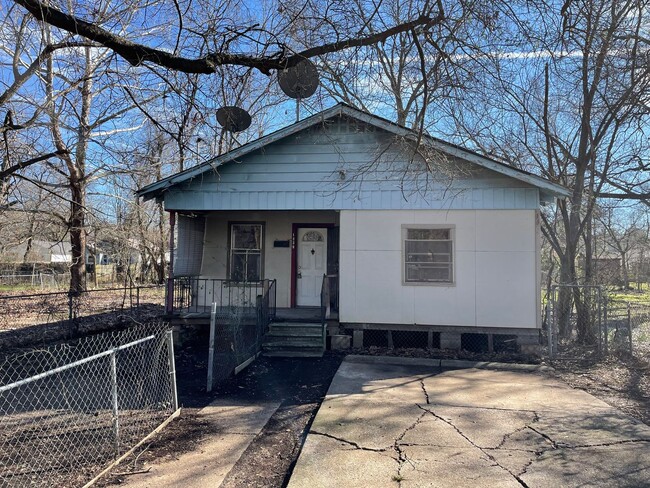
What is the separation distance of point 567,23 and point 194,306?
31.0ft

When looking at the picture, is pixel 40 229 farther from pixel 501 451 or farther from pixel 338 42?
pixel 501 451

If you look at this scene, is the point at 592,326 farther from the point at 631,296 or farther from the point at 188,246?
the point at 631,296

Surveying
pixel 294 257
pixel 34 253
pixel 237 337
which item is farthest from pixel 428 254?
Answer: pixel 34 253

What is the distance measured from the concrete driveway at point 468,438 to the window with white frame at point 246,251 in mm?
5048

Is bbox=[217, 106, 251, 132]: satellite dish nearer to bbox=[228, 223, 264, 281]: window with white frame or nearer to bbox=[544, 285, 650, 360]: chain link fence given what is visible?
bbox=[228, 223, 264, 281]: window with white frame

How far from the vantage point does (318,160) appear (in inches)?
389

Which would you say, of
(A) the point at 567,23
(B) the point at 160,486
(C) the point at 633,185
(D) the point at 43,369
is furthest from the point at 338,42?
(C) the point at 633,185

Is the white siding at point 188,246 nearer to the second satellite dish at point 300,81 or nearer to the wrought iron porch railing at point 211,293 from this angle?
the wrought iron porch railing at point 211,293

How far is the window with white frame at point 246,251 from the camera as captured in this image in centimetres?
1158

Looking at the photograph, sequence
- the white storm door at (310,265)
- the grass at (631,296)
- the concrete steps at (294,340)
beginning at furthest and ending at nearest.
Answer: the grass at (631,296) → the white storm door at (310,265) → the concrete steps at (294,340)

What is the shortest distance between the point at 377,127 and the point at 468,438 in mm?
6578

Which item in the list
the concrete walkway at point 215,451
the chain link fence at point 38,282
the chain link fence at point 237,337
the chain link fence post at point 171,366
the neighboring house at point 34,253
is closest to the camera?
the concrete walkway at point 215,451

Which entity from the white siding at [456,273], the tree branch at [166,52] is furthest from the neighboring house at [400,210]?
the tree branch at [166,52]

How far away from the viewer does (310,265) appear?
38.3 ft
